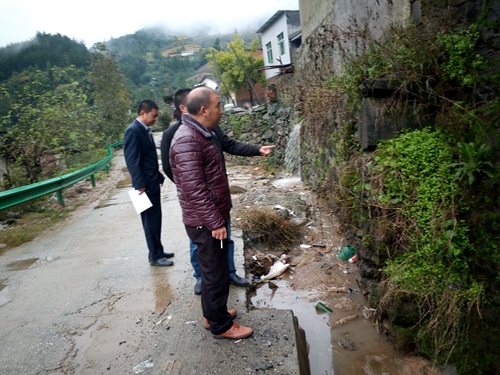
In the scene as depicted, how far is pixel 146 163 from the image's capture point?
12.4ft

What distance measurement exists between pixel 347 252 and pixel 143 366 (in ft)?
10.0

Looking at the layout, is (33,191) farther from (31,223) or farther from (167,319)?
(167,319)

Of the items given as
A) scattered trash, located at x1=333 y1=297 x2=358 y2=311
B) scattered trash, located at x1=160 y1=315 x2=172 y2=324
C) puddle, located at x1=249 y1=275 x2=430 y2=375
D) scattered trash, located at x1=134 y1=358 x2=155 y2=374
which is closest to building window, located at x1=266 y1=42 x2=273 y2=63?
puddle, located at x1=249 y1=275 x2=430 y2=375

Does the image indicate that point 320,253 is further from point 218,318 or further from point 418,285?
point 218,318

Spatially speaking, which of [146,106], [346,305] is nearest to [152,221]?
[146,106]

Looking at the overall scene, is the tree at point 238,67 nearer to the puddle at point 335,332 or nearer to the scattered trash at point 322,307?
the puddle at point 335,332

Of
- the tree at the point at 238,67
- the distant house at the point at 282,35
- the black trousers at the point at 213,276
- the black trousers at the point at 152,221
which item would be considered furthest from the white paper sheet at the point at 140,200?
the tree at the point at 238,67

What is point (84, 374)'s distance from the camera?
2340 millimetres

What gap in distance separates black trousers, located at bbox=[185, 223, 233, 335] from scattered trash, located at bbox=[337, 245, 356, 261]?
8.28ft

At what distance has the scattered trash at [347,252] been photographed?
4.58 m

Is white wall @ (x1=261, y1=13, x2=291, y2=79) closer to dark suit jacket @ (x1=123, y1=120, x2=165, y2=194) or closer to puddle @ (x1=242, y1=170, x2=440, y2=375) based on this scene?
puddle @ (x1=242, y1=170, x2=440, y2=375)

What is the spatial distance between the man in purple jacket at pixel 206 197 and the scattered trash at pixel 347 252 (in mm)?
2423

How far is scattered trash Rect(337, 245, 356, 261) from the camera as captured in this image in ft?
15.0

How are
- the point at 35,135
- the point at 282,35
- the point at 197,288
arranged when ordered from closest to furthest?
the point at 197,288 → the point at 35,135 → the point at 282,35
